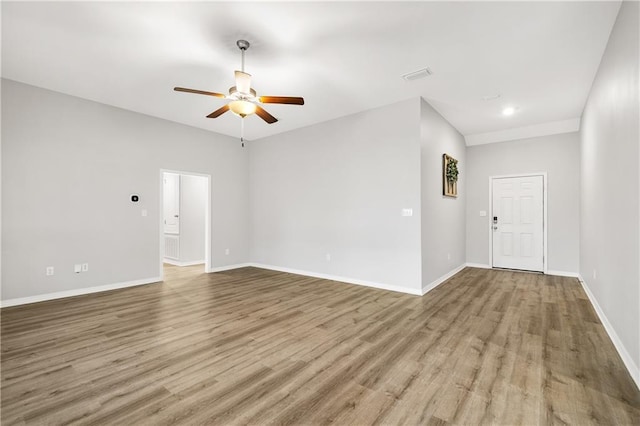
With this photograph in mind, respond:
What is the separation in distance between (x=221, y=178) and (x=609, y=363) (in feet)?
21.0

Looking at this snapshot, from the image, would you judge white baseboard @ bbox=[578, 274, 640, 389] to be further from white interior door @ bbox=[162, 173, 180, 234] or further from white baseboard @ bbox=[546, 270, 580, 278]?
white interior door @ bbox=[162, 173, 180, 234]

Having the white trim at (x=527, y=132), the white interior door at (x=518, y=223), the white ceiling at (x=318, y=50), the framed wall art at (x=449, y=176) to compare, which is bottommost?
the white interior door at (x=518, y=223)

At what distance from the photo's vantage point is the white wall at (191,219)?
23.2 feet

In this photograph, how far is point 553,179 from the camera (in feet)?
18.7

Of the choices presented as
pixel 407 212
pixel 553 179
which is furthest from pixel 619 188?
pixel 553 179

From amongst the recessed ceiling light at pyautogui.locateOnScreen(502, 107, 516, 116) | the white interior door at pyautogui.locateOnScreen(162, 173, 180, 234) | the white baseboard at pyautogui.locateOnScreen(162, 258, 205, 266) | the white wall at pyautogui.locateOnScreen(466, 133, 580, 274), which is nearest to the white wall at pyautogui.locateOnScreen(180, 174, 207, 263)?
the white baseboard at pyautogui.locateOnScreen(162, 258, 205, 266)

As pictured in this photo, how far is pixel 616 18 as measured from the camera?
2541mm

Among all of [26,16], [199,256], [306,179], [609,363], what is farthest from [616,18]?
[199,256]

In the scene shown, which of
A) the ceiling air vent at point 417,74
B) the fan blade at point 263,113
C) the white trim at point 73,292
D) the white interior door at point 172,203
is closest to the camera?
the fan blade at point 263,113

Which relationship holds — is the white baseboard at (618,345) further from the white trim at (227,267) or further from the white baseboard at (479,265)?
the white trim at (227,267)

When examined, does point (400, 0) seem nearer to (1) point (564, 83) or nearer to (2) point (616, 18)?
(2) point (616, 18)

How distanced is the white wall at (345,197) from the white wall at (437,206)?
21cm

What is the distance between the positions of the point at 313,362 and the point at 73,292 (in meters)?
4.15

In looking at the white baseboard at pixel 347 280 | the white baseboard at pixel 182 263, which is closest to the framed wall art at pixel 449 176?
the white baseboard at pixel 347 280
